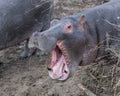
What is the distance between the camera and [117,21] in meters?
3.81

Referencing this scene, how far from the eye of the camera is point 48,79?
4.43m

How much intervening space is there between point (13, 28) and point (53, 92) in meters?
1.24

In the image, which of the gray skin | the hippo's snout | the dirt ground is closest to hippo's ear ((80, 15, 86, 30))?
the hippo's snout

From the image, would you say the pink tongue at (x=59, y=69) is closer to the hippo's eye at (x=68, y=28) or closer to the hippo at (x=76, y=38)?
the hippo at (x=76, y=38)

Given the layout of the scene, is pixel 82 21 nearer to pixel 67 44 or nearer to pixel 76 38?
pixel 76 38

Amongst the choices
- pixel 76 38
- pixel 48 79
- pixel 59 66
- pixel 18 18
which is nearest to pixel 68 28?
pixel 76 38

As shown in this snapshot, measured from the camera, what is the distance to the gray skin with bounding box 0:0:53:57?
491cm

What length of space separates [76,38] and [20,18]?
5.84 ft

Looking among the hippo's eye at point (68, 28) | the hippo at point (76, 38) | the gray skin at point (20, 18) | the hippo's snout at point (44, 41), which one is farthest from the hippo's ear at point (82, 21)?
the gray skin at point (20, 18)

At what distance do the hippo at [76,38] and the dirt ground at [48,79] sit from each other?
35 centimetres

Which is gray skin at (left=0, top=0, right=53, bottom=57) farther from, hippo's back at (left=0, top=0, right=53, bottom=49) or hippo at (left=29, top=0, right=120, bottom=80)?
hippo at (left=29, top=0, right=120, bottom=80)

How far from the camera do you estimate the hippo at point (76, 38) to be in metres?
3.14

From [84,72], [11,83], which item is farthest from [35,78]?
[84,72]

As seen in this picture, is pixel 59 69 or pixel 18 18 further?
pixel 18 18
